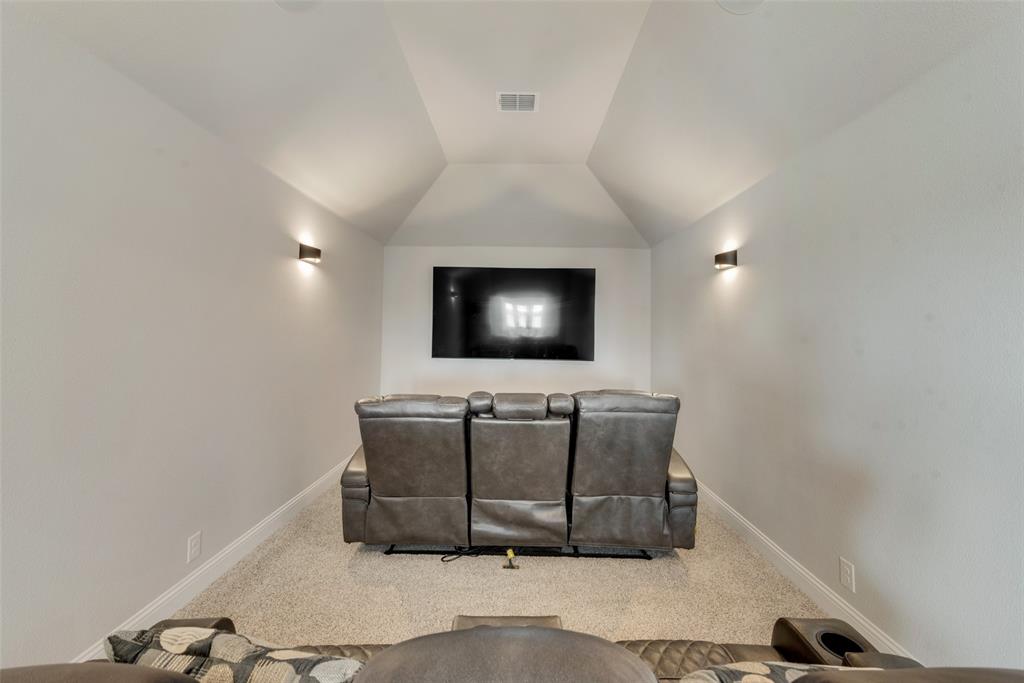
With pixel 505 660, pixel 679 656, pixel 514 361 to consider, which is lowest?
pixel 679 656

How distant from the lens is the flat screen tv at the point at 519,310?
4.64 m

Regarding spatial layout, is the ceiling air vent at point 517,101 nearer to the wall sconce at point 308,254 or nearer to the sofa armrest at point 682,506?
the wall sconce at point 308,254

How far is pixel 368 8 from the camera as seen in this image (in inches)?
76.1

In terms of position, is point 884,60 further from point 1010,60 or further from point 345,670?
point 345,670

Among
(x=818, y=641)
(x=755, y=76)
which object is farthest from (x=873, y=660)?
(x=755, y=76)

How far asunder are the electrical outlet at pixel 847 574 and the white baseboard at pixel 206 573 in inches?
125

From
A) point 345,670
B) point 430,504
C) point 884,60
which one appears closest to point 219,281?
point 430,504

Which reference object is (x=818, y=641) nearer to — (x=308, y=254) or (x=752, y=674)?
(x=752, y=674)

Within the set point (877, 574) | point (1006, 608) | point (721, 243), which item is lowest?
point (877, 574)

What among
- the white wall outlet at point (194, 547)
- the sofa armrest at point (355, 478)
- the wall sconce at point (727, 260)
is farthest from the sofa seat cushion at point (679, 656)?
the wall sconce at point (727, 260)

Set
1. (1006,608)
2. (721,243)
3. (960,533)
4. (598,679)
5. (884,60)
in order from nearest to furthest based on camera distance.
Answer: (598,679), (1006,608), (960,533), (884,60), (721,243)

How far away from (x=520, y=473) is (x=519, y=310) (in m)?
2.78

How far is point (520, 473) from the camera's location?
6.94ft

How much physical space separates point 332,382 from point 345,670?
319 centimetres
